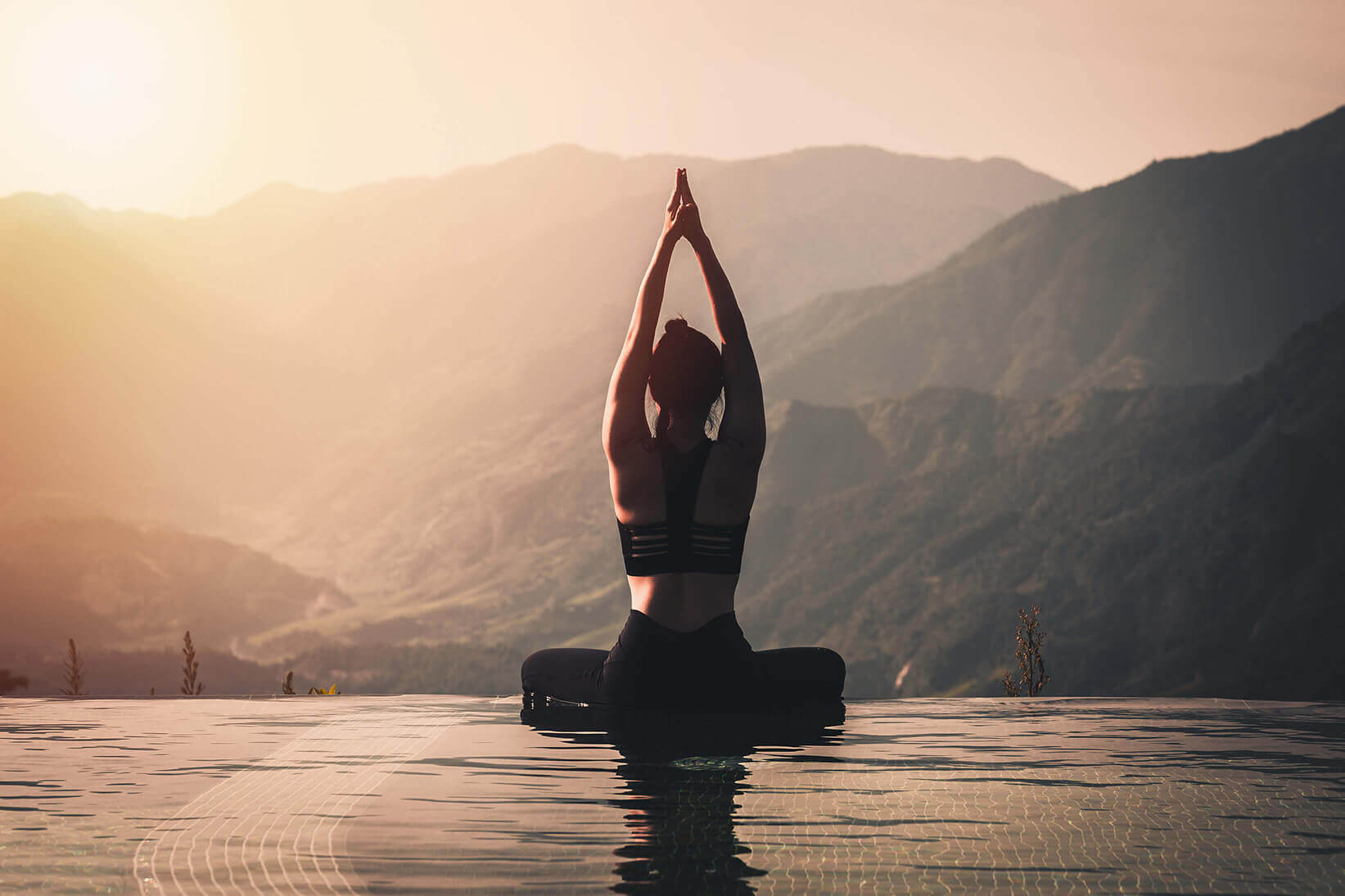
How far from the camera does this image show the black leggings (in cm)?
535

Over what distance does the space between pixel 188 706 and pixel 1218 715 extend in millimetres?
6096

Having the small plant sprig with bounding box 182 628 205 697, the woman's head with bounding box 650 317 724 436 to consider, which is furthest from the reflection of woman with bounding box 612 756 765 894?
the small plant sprig with bounding box 182 628 205 697

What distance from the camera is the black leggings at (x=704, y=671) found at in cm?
535

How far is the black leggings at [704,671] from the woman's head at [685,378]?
88cm

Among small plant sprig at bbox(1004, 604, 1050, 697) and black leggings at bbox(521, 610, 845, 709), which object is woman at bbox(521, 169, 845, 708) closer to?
black leggings at bbox(521, 610, 845, 709)

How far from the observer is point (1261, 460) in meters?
148

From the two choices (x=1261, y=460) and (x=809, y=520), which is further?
(x=809, y=520)

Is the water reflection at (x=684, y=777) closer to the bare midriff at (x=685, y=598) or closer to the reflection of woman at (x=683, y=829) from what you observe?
the reflection of woman at (x=683, y=829)

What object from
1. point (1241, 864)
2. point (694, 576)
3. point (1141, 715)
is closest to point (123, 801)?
point (694, 576)

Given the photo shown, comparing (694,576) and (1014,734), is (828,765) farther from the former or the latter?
(1014,734)

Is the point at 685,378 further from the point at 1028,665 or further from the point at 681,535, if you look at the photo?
the point at 1028,665

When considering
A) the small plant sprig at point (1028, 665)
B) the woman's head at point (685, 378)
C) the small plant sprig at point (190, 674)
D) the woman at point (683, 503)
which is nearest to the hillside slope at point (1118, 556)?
the small plant sprig at point (1028, 665)

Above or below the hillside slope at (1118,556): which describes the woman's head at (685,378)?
above

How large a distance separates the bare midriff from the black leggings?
36 mm
